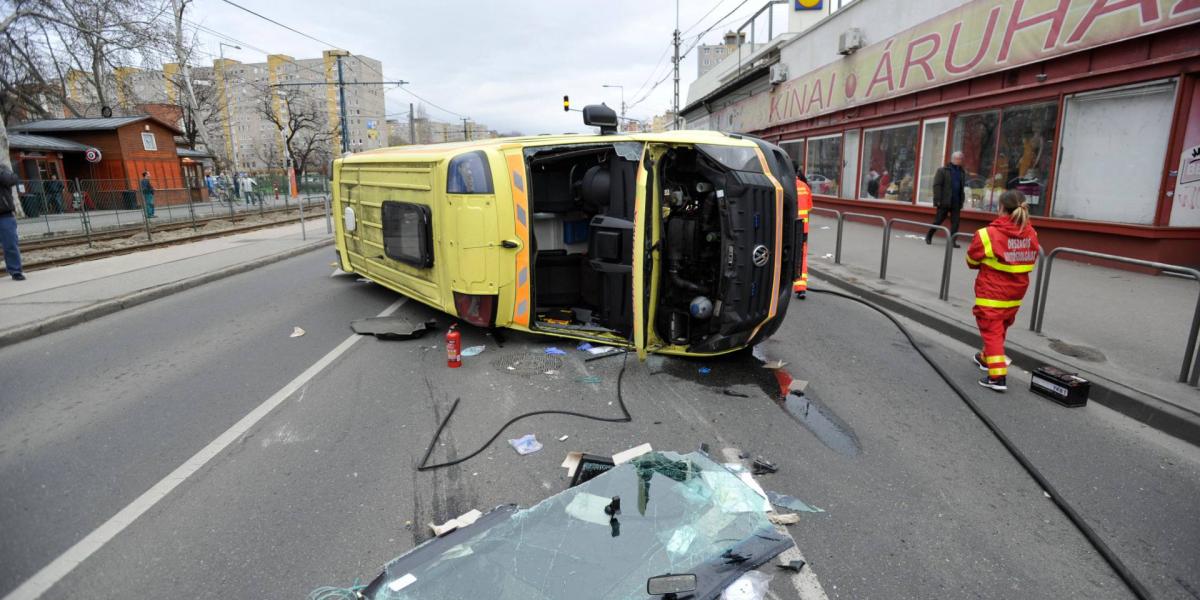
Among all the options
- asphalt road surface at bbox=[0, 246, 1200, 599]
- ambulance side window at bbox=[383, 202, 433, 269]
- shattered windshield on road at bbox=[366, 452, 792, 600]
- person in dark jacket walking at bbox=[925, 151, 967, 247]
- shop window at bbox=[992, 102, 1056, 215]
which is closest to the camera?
shattered windshield on road at bbox=[366, 452, 792, 600]

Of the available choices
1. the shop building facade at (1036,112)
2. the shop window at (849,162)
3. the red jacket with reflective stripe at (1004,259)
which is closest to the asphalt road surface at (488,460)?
the red jacket with reflective stripe at (1004,259)

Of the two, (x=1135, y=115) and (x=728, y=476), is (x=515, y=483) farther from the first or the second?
(x=1135, y=115)

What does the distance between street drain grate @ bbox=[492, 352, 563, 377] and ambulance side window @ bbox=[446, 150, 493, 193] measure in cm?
161

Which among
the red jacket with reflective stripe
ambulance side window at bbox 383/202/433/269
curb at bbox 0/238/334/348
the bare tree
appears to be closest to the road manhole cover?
the red jacket with reflective stripe

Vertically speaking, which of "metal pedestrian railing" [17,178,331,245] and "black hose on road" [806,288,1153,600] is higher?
"metal pedestrian railing" [17,178,331,245]

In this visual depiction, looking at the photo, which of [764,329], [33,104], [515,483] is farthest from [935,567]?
[33,104]

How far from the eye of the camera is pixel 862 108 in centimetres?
1723

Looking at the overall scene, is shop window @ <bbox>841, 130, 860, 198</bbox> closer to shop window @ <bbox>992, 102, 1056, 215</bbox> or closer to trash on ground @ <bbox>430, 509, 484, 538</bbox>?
shop window @ <bbox>992, 102, 1056, 215</bbox>

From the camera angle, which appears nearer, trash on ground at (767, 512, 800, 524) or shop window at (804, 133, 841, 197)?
trash on ground at (767, 512, 800, 524)

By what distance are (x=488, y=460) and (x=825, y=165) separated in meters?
19.2

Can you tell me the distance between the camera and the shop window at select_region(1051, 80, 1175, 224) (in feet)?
29.9

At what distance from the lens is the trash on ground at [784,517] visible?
3189 millimetres

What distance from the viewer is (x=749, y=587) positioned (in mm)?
2656

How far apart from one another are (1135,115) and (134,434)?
42.9 ft
